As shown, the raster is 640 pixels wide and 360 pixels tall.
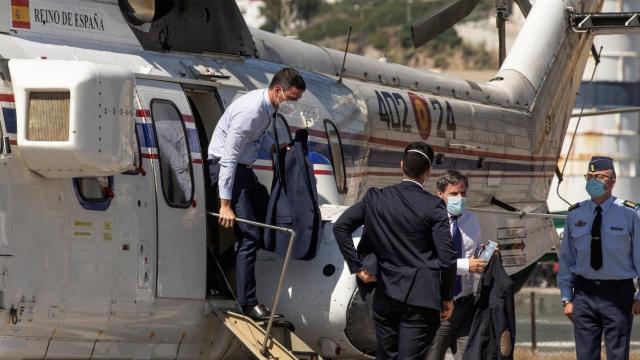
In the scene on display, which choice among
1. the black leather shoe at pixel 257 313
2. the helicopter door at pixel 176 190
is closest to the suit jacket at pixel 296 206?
the black leather shoe at pixel 257 313

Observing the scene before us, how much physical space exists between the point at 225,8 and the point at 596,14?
260 inches

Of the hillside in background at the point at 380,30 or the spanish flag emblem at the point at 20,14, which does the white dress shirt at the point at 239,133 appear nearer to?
the spanish flag emblem at the point at 20,14

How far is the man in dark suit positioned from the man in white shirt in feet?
2.63

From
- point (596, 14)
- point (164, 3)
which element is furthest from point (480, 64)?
point (164, 3)

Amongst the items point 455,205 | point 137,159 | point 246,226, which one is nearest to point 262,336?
point 246,226

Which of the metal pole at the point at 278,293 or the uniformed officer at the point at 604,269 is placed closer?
the metal pole at the point at 278,293

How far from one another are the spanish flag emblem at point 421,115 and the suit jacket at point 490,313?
3698 millimetres

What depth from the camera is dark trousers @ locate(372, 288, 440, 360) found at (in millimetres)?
8172

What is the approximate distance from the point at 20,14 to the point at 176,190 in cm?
154

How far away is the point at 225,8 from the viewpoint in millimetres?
10773

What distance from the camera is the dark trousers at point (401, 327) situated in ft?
26.8

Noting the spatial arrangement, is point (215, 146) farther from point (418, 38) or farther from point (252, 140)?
point (418, 38)

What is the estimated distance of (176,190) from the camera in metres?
9.23

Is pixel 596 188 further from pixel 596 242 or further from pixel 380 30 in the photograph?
pixel 380 30
